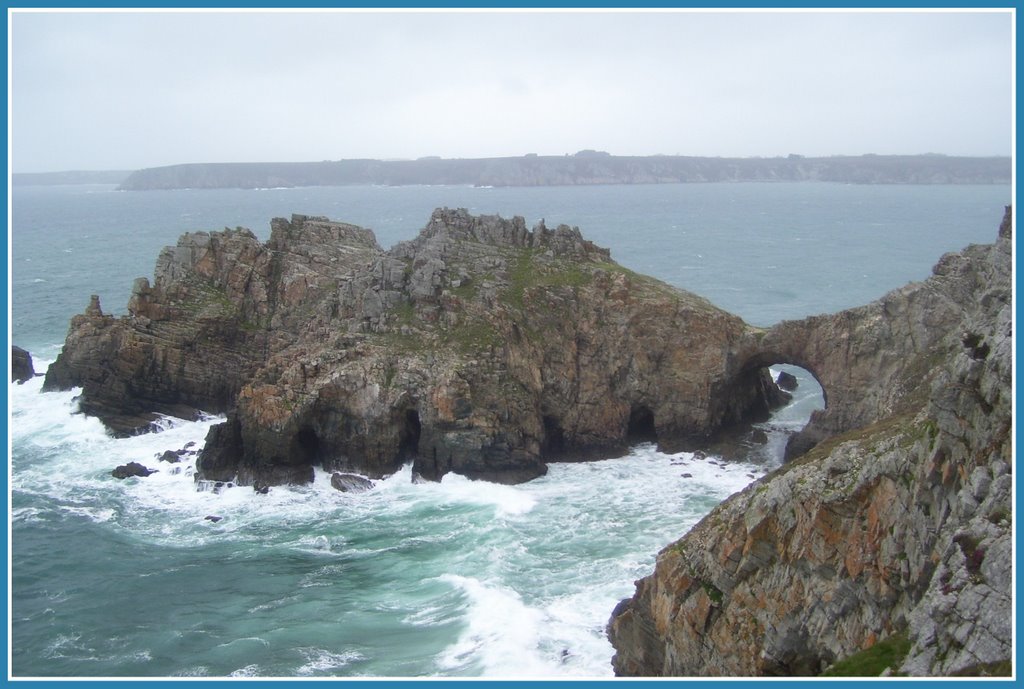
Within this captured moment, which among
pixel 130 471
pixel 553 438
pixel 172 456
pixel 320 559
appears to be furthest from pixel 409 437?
pixel 130 471

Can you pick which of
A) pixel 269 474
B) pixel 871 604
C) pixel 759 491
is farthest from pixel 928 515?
pixel 269 474

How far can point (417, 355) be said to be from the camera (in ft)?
168

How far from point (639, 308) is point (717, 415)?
800 cm

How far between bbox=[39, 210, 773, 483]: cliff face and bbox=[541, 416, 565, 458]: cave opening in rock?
0.13m

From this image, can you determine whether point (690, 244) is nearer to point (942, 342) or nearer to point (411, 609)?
point (942, 342)

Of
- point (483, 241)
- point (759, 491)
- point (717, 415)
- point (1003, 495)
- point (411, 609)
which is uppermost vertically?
point (483, 241)

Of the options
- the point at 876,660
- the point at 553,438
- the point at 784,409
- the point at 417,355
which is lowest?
the point at 553,438

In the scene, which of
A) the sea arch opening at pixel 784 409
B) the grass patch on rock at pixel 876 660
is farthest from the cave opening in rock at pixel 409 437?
the grass patch on rock at pixel 876 660

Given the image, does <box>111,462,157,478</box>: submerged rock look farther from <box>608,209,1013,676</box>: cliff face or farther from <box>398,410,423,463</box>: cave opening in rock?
<box>608,209,1013,676</box>: cliff face

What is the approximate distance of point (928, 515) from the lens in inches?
869

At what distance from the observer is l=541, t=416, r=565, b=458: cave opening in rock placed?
51672mm

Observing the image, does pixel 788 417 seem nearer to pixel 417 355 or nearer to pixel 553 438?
pixel 553 438

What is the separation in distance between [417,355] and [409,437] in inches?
188

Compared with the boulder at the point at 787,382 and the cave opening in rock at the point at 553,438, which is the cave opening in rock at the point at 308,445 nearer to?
the cave opening in rock at the point at 553,438
